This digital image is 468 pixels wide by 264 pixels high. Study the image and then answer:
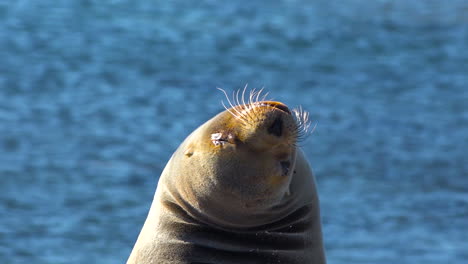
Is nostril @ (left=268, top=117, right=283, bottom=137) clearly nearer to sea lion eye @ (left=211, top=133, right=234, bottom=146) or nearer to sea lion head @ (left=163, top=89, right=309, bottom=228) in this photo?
sea lion head @ (left=163, top=89, right=309, bottom=228)

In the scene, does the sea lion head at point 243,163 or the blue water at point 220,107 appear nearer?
Answer: the sea lion head at point 243,163

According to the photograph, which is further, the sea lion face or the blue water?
the blue water

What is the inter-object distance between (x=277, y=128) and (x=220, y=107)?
27.7 feet

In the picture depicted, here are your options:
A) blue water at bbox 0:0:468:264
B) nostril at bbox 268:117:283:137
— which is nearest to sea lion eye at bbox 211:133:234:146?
nostril at bbox 268:117:283:137

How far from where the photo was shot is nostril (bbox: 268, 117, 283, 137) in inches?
123

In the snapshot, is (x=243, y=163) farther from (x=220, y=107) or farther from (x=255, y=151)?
(x=220, y=107)

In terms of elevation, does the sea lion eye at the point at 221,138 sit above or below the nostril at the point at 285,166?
above

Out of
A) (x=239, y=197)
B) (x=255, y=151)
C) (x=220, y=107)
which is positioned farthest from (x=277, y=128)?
(x=220, y=107)

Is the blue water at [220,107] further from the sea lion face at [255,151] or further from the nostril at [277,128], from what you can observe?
the nostril at [277,128]

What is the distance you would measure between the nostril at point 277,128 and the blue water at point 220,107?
526cm

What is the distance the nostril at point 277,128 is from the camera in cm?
312

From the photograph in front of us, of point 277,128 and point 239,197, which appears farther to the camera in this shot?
point 239,197

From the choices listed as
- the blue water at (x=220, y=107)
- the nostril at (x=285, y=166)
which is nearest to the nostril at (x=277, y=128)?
the nostril at (x=285, y=166)

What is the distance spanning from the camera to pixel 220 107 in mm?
11570
